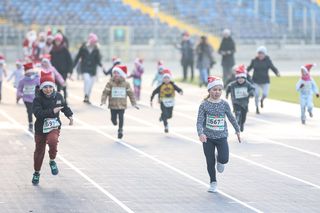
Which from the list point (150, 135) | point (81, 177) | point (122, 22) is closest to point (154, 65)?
point (122, 22)

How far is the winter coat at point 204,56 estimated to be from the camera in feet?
129

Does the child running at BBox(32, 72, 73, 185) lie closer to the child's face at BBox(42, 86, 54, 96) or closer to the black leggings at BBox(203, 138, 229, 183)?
the child's face at BBox(42, 86, 54, 96)

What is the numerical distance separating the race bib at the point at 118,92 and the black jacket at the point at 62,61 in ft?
28.2

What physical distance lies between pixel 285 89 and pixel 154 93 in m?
15.1

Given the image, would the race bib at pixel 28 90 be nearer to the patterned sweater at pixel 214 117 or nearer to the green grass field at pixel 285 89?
the patterned sweater at pixel 214 117

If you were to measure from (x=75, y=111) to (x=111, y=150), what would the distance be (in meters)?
8.81

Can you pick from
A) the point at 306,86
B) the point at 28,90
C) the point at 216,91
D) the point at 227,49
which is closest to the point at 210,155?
the point at 216,91

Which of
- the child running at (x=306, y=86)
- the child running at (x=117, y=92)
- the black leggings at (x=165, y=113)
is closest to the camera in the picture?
the child running at (x=117, y=92)

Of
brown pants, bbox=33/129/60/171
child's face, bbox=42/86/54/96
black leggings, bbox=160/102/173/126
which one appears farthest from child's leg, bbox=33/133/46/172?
black leggings, bbox=160/102/173/126

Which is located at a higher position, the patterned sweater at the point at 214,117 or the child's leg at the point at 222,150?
the patterned sweater at the point at 214,117

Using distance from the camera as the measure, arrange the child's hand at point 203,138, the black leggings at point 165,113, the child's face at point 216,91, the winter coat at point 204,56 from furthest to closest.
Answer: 1. the winter coat at point 204,56
2. the black leggings at point 165,113
3. the child's face at point 216,91
4. the child's hand at point 203,138

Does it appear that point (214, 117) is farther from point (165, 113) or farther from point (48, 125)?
point (165, 113)

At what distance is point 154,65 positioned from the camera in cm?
5412

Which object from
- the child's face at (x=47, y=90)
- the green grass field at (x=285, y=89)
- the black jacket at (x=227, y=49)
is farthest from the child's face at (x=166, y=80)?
the black jacket at (x=227, y=49)
